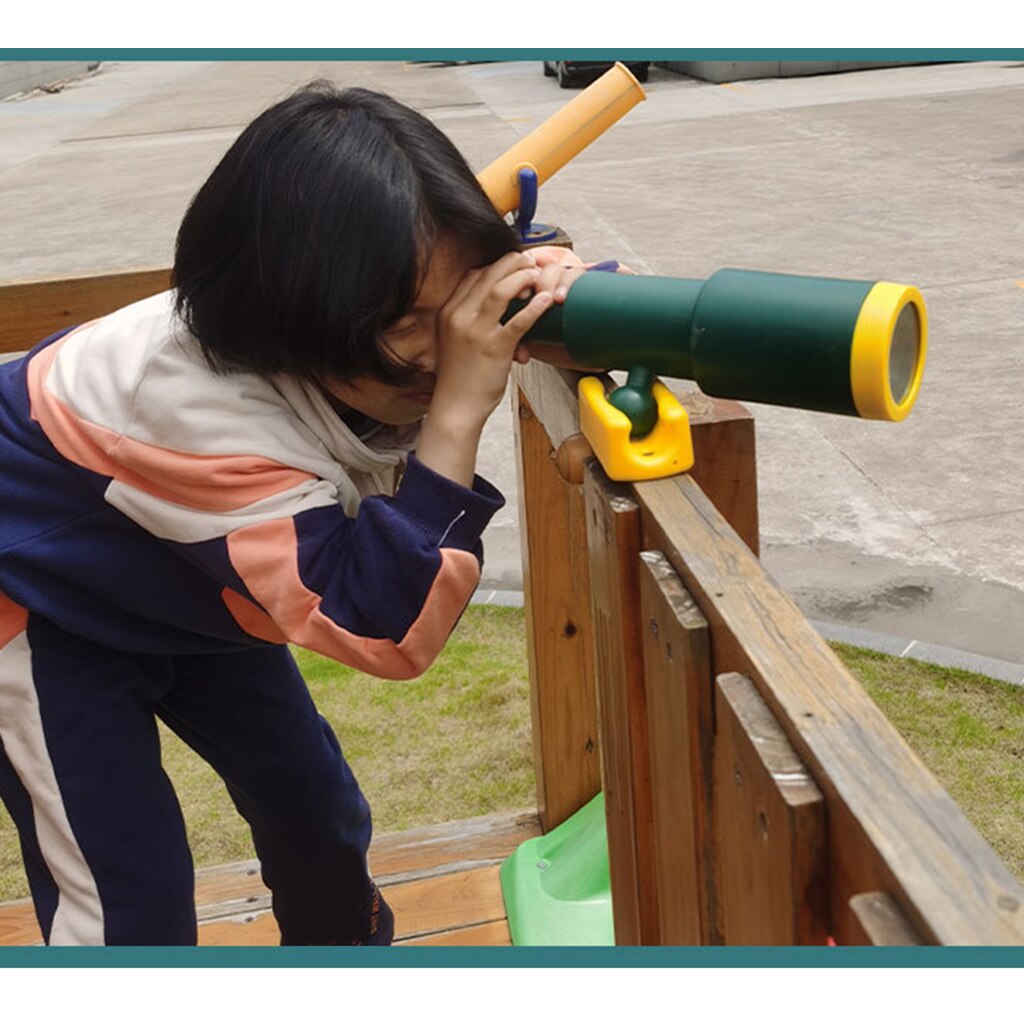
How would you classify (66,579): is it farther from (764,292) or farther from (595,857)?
(595,857)

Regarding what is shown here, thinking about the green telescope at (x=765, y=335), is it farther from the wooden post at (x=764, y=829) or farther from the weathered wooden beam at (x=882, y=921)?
the weathered wooden beam at (x=882, y=921)

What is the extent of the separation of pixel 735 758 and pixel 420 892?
1464 millimetres

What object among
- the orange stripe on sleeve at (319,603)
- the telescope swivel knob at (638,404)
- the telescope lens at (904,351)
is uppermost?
the telescope lens at (904,351)

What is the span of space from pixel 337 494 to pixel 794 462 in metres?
2.87

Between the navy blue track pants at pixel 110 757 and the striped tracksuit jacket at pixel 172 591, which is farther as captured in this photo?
the navy blue track pants at pixel 110 757

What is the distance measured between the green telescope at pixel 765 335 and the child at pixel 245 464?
0.07 m

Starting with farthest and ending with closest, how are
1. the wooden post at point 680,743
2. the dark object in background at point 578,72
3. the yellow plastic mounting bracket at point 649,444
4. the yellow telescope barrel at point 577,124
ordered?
the dark object in background at point 578,72, the yellow telescope barrel at point 577,124, the yellow plastic mounting bracket at point 649,444, the wooden post at point 680,743

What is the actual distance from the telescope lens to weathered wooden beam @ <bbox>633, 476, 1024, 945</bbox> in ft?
0.58

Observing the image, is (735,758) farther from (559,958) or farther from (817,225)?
(817,225)

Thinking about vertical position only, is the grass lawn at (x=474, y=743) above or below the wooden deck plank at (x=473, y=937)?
below

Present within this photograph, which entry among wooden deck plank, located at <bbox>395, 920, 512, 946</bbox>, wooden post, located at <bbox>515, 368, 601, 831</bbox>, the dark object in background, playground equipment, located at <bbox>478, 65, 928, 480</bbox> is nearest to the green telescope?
playground equipment, located at <bbox>478, 65, 928, 480</bbox>

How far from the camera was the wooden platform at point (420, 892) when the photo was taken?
2.20 metres

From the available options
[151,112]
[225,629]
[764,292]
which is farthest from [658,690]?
[151,112]

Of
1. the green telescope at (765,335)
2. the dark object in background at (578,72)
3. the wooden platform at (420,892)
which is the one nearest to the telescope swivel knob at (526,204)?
the green telescope at (765,335)
